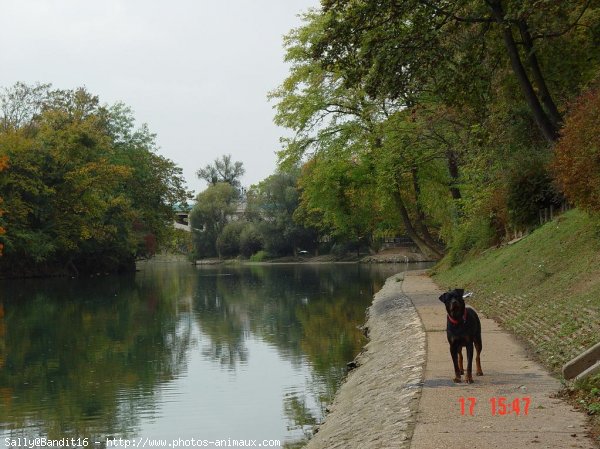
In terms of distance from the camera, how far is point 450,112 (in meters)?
33.7

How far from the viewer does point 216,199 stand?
4838 inches

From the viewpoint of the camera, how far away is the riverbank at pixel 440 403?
24.2 feet

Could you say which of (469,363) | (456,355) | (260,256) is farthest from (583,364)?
(260,256)

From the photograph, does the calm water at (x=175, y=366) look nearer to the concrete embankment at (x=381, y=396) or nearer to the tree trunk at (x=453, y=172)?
the concrete embankment at (x=381, y=396)

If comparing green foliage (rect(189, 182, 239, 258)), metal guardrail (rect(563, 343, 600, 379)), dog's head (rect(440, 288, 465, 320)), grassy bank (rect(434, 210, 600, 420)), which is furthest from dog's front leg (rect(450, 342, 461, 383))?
green foliage (rect(189, 182, 239, 258))

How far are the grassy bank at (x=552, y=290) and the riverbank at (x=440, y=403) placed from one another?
0.40 m

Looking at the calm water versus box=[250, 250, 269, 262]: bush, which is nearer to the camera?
the calm water

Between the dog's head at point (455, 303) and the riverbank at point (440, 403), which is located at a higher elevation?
the dog's head at point (455, 303)

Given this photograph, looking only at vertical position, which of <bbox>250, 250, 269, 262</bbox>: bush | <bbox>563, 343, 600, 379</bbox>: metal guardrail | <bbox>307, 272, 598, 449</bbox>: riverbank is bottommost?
<bbox>307, 272, 598, 449</bbox>: riverbank

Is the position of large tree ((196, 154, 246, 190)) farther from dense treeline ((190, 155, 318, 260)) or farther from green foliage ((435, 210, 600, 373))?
green foliage ((435, 210, 600, 373))

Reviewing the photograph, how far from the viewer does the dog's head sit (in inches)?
393

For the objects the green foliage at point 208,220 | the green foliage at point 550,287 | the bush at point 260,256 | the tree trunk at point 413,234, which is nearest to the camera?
the green foliage at point 550,287
